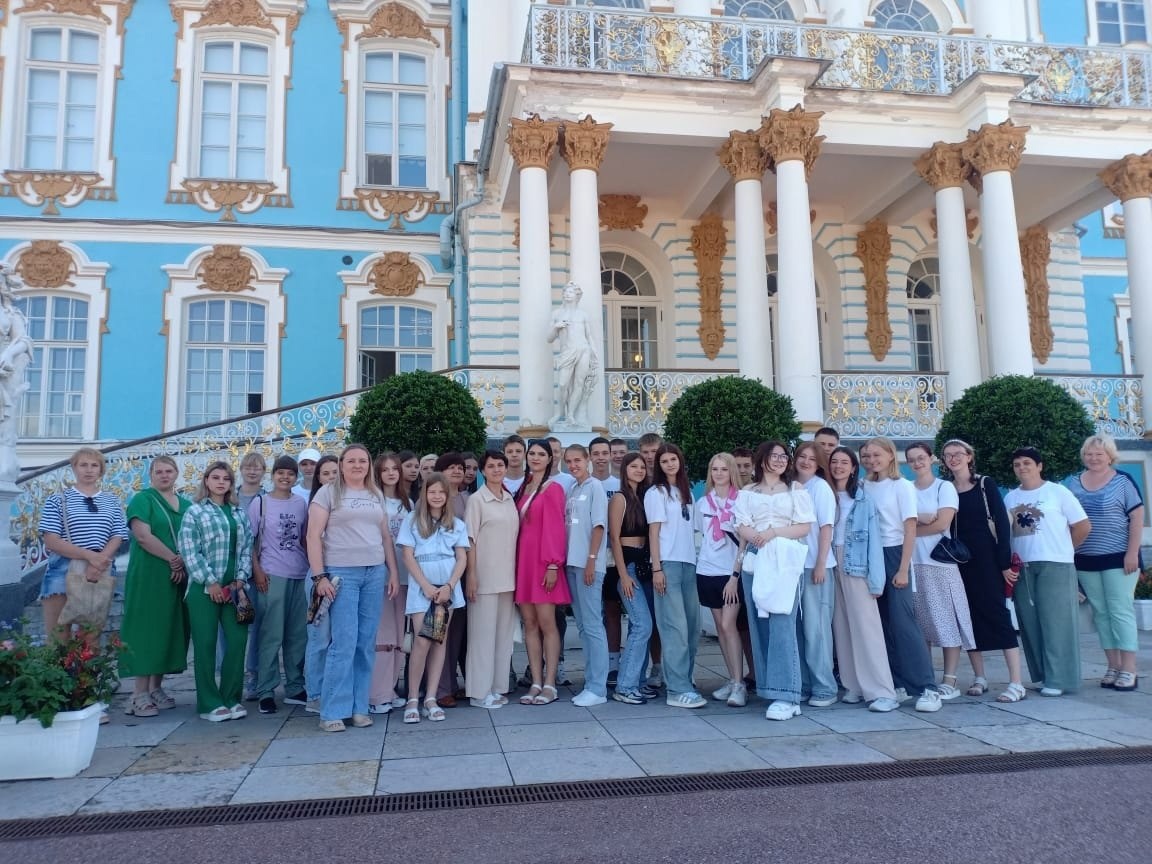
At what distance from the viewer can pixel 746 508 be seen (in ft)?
18.6

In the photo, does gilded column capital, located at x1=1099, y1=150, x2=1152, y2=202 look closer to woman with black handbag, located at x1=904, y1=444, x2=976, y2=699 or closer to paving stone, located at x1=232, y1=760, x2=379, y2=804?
woman with black handbag, located at x1=904, y1=444, x2=976, y2=699

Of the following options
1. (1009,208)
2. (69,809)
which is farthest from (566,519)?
(1009,208)

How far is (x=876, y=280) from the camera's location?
15617 millimetres

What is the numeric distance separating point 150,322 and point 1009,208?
45.0 feet

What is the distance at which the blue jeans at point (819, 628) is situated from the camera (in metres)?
5.66

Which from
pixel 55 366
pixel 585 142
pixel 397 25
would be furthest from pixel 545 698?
pixel 397 25

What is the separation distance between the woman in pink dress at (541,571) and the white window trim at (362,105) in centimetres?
1118

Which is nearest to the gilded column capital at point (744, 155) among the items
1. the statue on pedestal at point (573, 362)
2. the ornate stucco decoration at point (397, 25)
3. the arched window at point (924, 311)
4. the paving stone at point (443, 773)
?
the statue on pedestal at point (573, 362)

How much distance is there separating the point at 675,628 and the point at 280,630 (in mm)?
2613

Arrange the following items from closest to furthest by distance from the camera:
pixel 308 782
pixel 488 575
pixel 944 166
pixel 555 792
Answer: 1. pixel 555 792
2. pixel 308 782
3. pixel 488 575
4. pixel 944 166

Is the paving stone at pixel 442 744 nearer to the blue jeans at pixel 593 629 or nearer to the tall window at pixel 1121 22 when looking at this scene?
the blue jeans at pixel 593 629

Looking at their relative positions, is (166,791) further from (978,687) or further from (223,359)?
(223,359)

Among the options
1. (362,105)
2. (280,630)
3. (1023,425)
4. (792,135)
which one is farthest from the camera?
(362,105)

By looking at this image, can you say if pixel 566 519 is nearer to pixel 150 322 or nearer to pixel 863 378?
pixel 863 378
